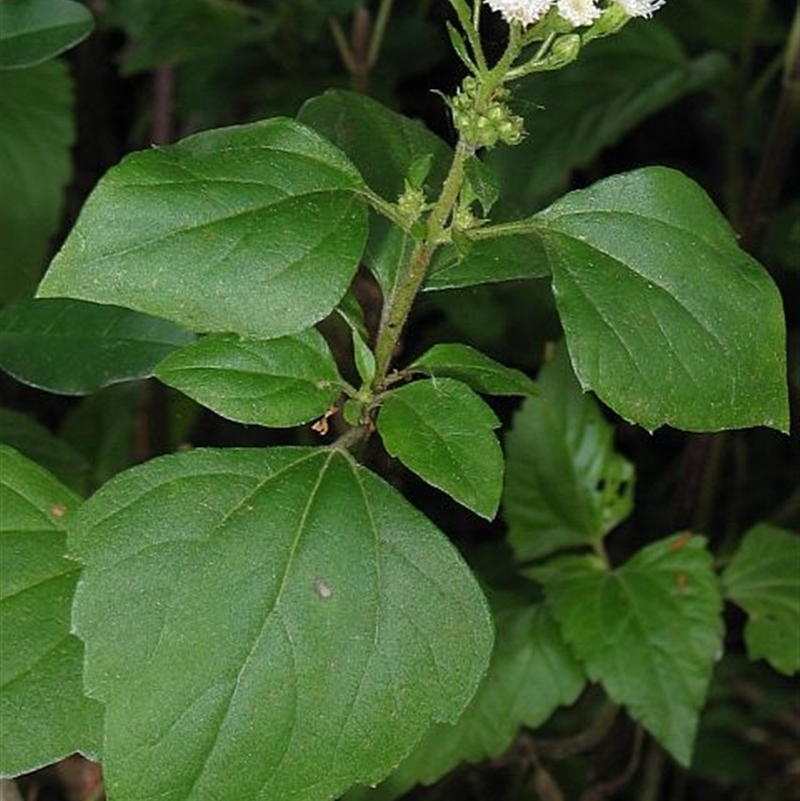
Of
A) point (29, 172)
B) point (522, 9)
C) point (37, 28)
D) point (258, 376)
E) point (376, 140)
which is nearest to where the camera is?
point (522, 9)

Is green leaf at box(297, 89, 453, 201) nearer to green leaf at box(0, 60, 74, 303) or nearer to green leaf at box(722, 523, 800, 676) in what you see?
green leaf at box(0, 60, 74, 303)

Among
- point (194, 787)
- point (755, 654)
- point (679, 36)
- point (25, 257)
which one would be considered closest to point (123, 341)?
point (25, 257)

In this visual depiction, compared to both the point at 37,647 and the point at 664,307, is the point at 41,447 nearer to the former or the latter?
the point at 37,647

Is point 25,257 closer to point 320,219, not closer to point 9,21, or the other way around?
point 9,21

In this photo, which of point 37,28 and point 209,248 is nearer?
point 209,248

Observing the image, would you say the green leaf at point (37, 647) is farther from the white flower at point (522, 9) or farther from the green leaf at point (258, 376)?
the white flower at point (522, 9)

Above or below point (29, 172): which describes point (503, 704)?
below

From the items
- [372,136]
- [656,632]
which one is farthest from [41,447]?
[656,632]
